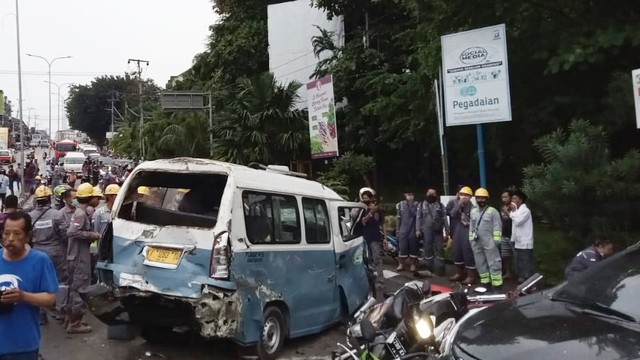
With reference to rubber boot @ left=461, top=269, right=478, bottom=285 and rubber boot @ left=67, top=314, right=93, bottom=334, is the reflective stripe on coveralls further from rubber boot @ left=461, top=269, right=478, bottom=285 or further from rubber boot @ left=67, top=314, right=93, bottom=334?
rubber boot @ left=67, top=314, right=93, bottom=334

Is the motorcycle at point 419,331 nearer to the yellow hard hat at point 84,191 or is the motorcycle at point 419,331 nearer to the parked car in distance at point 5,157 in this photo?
the yellow hard hat at point 84,191

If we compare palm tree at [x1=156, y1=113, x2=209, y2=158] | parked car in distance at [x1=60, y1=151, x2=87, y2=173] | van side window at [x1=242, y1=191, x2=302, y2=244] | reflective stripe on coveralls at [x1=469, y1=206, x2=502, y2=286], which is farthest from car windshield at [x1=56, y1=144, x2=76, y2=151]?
van side window at [x1=242, y1=191, x2=302, y2=244]

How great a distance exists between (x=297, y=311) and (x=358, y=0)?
1769cm

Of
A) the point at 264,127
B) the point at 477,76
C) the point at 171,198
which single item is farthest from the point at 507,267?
the point at 264,127

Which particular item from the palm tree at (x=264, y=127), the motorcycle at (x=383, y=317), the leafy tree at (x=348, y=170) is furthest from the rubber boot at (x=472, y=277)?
the palm tree at (x=264, y=127)

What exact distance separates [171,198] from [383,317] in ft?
10.5

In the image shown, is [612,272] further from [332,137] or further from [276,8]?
[276,8]

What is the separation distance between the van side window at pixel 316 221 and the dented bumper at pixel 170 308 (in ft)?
4.85

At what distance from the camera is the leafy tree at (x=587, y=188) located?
8.00 m

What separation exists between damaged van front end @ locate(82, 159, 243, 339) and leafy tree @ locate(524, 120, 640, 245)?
4.74 m

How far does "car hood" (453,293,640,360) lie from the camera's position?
300cm

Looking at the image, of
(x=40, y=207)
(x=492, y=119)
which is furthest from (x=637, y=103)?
(x=40, y=207)

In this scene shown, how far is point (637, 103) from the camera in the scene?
812 cm

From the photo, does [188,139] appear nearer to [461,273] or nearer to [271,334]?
[461,273]
